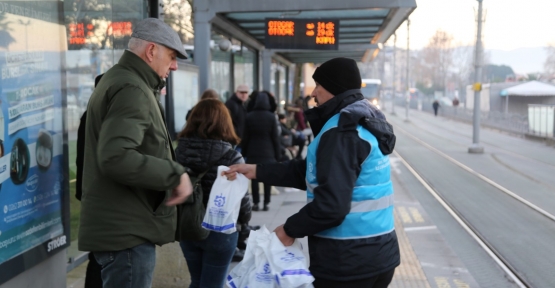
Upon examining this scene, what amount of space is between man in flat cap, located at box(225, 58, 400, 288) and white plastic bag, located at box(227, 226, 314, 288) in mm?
55

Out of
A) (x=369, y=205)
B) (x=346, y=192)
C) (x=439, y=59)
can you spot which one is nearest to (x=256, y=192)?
(x=369, y=205)

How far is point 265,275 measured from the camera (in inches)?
107

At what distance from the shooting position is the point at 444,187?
12.5 metres

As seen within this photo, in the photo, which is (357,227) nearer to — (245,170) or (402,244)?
(245,170)

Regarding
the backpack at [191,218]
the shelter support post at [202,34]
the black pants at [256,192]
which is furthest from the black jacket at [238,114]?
the backpack at [191,218]

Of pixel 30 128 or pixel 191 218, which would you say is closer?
pixel 191 218

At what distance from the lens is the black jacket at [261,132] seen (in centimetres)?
888

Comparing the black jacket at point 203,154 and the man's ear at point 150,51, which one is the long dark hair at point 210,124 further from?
the man's ear at point 150,51

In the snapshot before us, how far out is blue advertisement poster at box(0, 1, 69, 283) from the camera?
3.52m

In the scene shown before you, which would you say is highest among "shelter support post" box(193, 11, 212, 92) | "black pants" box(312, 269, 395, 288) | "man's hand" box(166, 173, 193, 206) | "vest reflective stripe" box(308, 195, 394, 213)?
"shelter support post" box(193, 11, 212, 92)

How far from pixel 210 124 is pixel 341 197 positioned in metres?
1.63

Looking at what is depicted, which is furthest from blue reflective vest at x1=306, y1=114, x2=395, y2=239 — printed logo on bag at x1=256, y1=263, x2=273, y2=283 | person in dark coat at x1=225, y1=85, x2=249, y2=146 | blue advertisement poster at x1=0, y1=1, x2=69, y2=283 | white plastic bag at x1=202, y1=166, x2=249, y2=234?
person in dark coat at x1=225, y1=85, x2=249, y2=146

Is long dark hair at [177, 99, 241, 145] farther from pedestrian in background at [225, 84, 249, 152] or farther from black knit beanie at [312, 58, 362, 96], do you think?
pedestrian in background at [225, 84, 249, 152]

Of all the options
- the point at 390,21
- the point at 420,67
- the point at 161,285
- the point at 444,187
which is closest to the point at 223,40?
the point at 390,21
